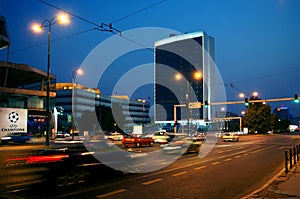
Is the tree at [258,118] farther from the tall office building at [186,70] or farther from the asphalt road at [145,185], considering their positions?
the asphalt road at [145,185]

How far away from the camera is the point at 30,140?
3709 centimetres

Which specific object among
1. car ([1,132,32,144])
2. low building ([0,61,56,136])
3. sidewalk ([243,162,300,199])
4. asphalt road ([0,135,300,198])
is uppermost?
low building ([0,61,56,136])

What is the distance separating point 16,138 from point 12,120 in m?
2.45

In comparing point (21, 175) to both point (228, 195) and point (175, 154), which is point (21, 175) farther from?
point (175, 154)

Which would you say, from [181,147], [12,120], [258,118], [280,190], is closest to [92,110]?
[258,118]

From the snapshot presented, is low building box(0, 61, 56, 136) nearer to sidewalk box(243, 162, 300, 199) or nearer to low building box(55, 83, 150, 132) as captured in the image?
A: low building box(55, 83, 150, 132)

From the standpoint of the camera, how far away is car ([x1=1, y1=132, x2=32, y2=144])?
112 ft

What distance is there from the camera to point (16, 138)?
3509 cm

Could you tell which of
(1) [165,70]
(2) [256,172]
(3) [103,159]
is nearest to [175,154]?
(2) [256,172]

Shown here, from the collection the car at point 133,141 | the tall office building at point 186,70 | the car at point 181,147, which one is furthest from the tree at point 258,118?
the car at point 181,147

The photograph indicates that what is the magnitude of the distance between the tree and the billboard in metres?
60.9

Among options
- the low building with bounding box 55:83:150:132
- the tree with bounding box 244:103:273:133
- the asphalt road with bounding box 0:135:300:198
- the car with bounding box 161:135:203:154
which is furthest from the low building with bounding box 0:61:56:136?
the tree with bounding box 244:103:273:133

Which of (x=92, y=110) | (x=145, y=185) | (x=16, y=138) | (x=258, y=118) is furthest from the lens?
(x=92, y=110)

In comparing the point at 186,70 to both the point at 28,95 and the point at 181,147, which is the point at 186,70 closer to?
the point at 28,95
